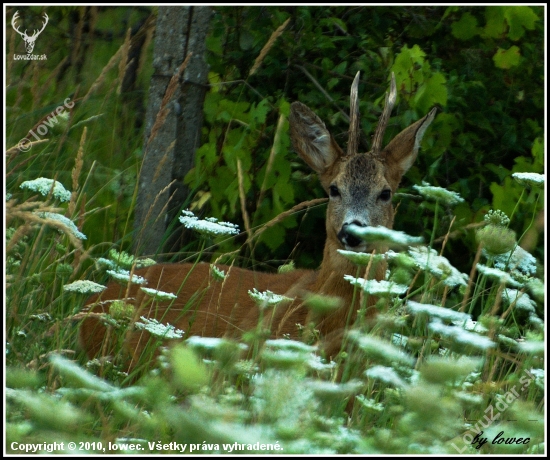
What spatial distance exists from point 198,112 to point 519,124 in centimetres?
202

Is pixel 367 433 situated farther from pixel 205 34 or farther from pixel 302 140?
pixel 205 34

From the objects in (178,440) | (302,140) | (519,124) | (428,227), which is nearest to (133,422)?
(178,440)

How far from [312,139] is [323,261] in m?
0.73

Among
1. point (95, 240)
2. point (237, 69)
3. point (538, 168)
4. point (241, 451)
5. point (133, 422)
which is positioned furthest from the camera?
point (237, 69)

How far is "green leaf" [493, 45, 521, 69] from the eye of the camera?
4977mm

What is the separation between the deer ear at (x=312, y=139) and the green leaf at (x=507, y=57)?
108cm

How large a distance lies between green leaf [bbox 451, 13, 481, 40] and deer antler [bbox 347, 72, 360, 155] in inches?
37.1

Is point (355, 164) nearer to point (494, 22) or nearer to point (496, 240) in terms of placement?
point (494, 22)

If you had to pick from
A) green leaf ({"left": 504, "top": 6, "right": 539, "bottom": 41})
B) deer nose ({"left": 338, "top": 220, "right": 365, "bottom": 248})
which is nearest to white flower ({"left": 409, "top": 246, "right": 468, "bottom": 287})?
deer nose ({"left": 338, "top": 220, "right": 365, "bottom": 248})

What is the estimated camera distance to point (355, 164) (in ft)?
15.3

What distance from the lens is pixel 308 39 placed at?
5266 mm

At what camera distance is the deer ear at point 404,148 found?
472 cm

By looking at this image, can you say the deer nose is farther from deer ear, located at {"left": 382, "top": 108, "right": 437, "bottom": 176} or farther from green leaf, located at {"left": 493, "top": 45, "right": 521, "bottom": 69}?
green leaf, located at {"left": 493, "top": 45, "right": 521, "bottom": 69}

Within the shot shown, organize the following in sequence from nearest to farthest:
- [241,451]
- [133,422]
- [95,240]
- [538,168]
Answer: [241,451] < [133,422] < [538,168] < [95,240]
